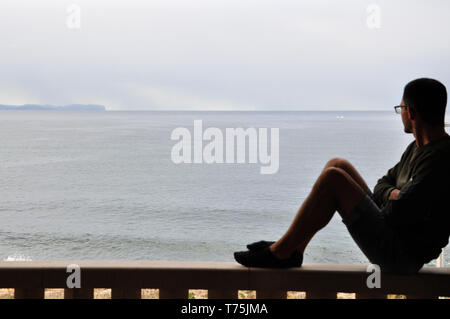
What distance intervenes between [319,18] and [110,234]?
43.3 m

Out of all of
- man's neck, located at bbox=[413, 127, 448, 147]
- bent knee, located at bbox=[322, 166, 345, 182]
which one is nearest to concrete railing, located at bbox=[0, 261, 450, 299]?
bent knee, located at bbox=[322, 166, 345, 182]

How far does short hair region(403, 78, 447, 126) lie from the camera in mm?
1707

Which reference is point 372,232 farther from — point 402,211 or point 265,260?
point 265,260

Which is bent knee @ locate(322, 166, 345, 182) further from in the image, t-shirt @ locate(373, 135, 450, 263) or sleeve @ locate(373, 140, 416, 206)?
sleeve @ locate(373, 140, 416, 206)

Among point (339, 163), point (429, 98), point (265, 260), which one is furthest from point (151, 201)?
point (429, 98)

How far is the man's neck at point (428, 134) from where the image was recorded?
1.72 meters

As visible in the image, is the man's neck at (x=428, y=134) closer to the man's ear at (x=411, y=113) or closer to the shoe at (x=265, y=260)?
the man's ear at (x=411, y=113)

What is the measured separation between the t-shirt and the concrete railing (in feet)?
0.41

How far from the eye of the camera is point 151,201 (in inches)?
778

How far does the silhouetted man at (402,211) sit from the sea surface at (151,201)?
8680 mm

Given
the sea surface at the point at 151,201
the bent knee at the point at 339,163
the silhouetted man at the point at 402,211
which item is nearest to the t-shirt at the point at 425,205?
the silhouetted man at the point at 402,211
